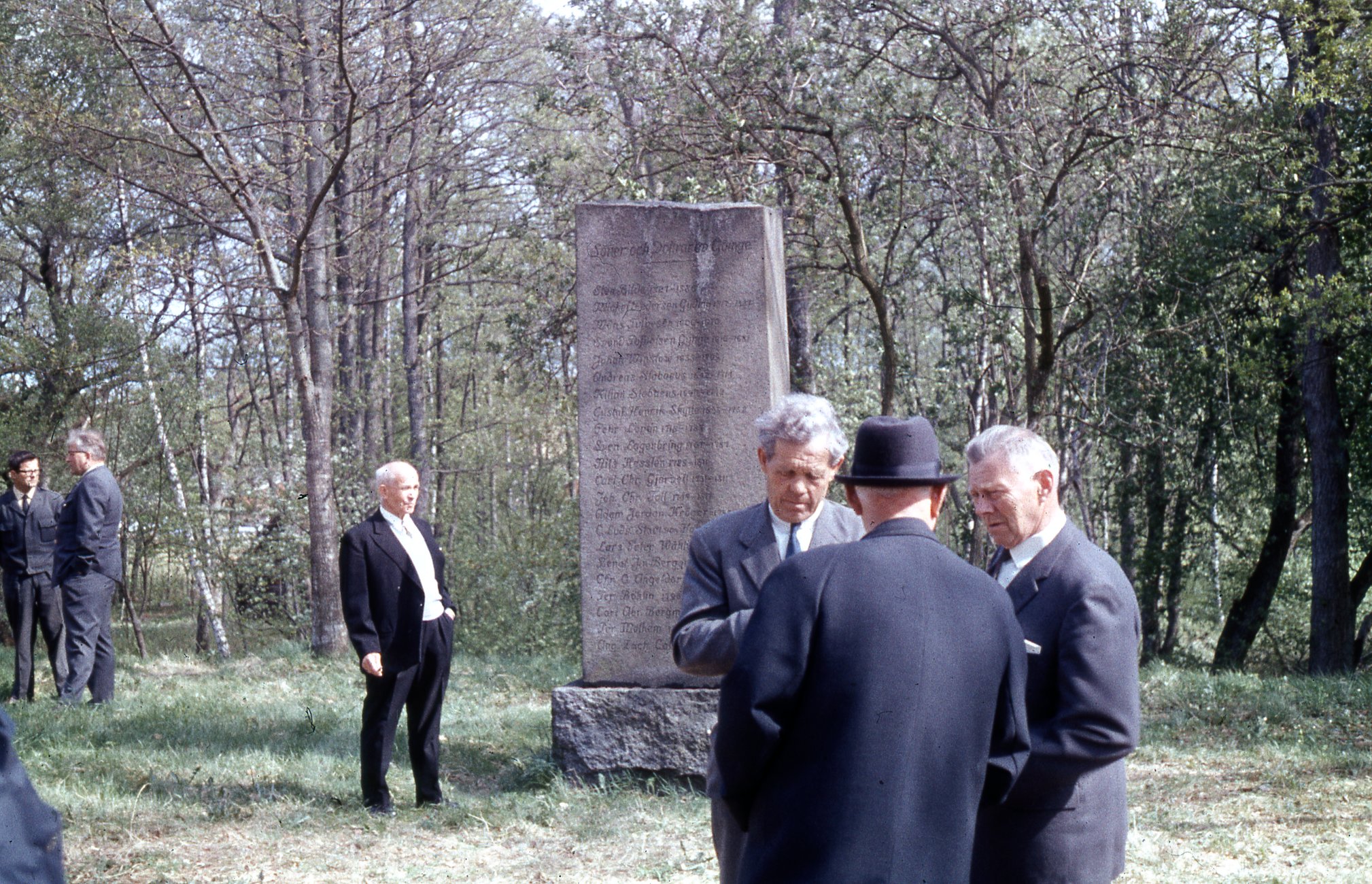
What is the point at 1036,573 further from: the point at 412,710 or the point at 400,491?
the point at 412,710

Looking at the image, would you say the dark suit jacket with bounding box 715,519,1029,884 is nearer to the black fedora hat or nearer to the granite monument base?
the black fedora hat

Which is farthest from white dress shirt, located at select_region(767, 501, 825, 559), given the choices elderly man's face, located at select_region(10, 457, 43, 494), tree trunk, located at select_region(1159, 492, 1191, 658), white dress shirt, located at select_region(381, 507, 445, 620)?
tree trunk, located at select_region(1159, 492, 1191, 658)

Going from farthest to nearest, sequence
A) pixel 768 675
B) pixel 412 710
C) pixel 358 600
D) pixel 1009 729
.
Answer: pixel 412 710, pixel 358 600, pixel 1009 729, pixel 768 675

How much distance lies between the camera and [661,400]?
7.23 meters

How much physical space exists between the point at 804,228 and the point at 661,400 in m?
6.46

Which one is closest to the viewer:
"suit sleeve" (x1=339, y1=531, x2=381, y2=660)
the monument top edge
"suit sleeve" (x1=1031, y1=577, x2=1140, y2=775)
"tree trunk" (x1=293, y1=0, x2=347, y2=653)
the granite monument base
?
"suit sleeve" (x1=1031, y1=577, x2=1140, y2=775)

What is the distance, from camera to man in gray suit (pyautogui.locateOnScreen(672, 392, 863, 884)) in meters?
3.57

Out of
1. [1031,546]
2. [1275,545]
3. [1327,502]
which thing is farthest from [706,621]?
[1275,545]

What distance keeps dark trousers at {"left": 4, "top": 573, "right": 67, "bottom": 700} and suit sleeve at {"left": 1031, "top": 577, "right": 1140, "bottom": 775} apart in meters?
9.32

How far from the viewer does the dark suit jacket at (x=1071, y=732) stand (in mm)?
2961

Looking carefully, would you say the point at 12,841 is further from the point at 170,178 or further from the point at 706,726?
the point at 170,178

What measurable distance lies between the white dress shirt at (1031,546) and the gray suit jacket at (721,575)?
0.55 m

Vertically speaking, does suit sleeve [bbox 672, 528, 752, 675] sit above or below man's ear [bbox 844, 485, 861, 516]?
below

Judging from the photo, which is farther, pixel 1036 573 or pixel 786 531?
pixel 786 531
